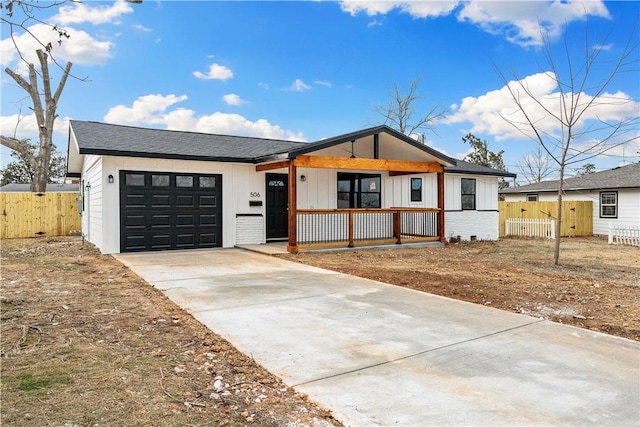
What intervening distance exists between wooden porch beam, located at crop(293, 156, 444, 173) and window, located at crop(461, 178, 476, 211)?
129 inches

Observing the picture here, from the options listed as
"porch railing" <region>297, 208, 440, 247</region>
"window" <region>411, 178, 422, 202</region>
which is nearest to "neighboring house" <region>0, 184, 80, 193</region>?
"porch railing" <region>297, 208, 440, 247</region>

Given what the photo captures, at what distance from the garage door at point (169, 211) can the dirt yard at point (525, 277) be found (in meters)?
2.99

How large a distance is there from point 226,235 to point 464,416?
9.83m

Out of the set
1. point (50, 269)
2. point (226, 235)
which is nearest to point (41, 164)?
point (226, 235)

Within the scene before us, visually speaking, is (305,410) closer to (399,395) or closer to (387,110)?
(399,395)

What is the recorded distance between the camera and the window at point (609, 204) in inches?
744

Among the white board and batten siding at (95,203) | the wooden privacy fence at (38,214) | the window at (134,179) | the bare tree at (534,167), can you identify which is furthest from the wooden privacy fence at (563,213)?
the wooden privacy fence at (38,214)

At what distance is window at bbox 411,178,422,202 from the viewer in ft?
47.9

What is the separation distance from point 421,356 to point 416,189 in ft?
38.5

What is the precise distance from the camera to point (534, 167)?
36.9 meters

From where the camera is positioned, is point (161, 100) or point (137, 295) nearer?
point (137, 295)

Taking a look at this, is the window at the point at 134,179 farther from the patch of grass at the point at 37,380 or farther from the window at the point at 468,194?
the window at the point at 468,194

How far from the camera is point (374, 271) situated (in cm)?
777

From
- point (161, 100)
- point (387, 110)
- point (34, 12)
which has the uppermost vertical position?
point (387, 110)
